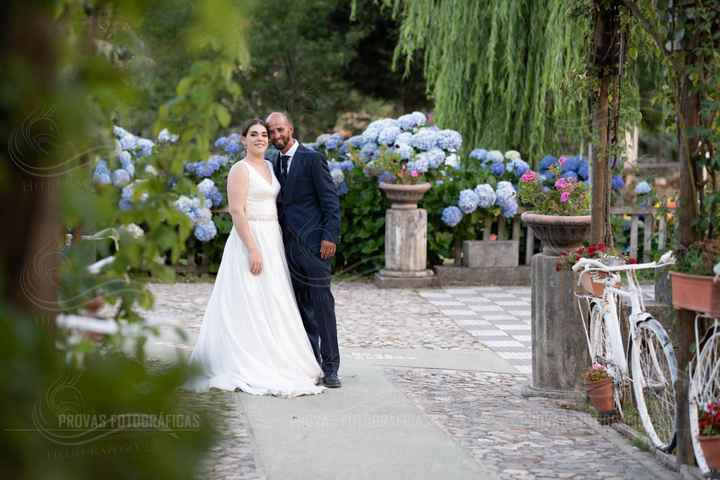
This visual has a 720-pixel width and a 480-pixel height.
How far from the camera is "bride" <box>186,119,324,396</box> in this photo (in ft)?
24.3

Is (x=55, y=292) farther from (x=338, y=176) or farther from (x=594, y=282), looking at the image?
(x=338, y=176)

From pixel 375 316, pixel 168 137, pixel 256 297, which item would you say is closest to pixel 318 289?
pixel 256 297

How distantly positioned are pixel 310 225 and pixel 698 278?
11.3 ft

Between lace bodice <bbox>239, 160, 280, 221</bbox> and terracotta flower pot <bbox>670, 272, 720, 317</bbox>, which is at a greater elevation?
lace bodice <bbox>239, 160, 280, 221</bbox>

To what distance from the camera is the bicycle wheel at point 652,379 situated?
219 inches

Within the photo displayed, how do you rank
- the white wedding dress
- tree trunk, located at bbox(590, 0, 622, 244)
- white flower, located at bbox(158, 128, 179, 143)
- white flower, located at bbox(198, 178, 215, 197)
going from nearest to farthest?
white flower, located at bbox(158, 128, 179, 143) < tree trunk, located at bbox(590, 0, 622, 244) < the white wedding dress < white flower, located at bbox(198, 178, 215, 197)

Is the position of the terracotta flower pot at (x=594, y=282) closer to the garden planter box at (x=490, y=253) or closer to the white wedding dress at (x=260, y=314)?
the white wedding dress at (x=260, y=314)

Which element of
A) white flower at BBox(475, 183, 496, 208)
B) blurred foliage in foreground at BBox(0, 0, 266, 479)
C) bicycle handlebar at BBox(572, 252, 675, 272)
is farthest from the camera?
white flower at BBox(475, 183, 496, 208)

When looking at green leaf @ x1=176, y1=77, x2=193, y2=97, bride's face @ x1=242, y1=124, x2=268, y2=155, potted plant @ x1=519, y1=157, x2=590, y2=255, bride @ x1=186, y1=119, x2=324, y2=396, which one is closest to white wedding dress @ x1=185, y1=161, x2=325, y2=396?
bride @ x1=186, y1=119, x2=324, y2=396

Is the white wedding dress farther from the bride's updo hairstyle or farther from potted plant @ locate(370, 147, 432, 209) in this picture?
potted plant @ locate(370, 147, 432, 209)

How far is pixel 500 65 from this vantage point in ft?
50.3

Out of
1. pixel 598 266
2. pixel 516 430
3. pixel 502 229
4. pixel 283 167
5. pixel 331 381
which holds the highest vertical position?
pixel 283 167

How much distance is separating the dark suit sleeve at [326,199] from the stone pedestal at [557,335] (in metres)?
1.45

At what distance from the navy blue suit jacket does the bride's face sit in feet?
0.93
